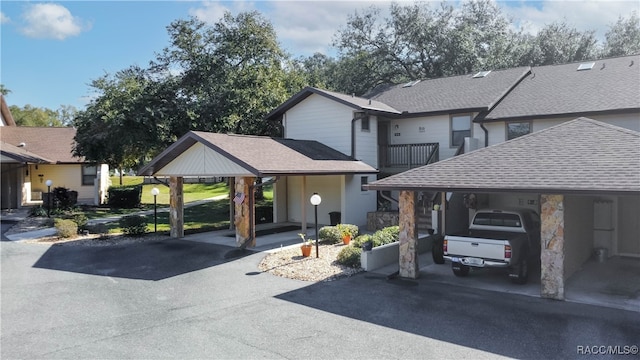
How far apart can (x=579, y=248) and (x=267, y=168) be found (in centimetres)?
996

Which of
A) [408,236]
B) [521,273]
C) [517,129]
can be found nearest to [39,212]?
[408,236]

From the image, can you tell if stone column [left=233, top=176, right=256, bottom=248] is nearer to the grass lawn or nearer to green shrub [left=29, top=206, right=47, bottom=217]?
the grass lawn

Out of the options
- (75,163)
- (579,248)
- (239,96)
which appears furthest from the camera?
(75,163)

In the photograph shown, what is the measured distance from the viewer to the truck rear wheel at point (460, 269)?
11.2 metres

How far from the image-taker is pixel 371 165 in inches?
841

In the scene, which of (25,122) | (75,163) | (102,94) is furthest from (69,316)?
(25,122)

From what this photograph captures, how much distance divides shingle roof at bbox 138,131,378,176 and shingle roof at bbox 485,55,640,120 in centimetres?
705

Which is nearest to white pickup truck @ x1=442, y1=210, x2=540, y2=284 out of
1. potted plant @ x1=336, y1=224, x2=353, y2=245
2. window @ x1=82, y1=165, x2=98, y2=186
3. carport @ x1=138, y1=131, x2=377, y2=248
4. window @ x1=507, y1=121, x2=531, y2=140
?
potted plant @ x1=336, y1=224, x2=353, y2=245

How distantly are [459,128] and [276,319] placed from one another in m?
14.9

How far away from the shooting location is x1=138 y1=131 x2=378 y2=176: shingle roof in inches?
588

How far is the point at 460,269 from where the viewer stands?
36.9ft

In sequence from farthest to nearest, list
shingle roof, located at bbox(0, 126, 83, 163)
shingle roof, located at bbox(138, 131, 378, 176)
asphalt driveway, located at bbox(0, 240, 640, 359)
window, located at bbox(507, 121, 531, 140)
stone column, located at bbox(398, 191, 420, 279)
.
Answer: shingle roof, located at bbox(0, 126, 83, 163) → window, located at bbox(507, 121, 531, 140) → shingle roof, located at bbox(138, 131, 378, 176) → stone column, located at bbox(398, 191, 420, 279) → asphalt driveway, located at bbox(0, 240, 640, 359)

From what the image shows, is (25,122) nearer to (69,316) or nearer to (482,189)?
(69,316)

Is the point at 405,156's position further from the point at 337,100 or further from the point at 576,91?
the point at 576,91
